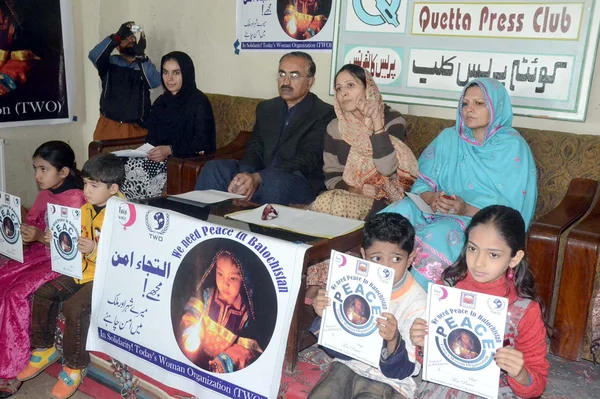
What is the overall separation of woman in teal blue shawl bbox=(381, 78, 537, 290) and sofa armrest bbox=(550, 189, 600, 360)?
32 cm

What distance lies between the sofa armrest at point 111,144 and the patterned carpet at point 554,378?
2.08m

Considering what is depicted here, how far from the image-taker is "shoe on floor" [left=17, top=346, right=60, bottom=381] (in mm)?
A: 2184

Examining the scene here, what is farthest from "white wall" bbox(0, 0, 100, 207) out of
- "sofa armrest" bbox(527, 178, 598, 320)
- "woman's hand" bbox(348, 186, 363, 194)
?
"sofa armrest" bbox(527, 178, 598, 320)

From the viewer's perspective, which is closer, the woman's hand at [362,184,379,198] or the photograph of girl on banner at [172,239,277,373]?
the photograph of girl on banner at [172,239,277,373]

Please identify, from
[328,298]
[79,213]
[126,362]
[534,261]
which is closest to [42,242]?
[79,213]

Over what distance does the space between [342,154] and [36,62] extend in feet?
8.74

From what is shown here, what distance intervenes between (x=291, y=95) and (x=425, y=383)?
1.88 metres

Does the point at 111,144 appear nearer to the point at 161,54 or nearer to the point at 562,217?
the point at 161,54

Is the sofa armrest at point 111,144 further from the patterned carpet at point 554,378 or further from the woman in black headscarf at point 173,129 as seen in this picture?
the patterned carpet at point 554,378

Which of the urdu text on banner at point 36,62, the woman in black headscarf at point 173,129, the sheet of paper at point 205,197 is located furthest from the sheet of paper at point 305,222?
the urdu text on banner at point 36,62

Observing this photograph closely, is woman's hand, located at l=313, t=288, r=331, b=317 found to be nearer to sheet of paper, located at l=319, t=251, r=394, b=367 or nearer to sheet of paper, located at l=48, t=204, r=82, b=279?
sheet of paper, located at l=319, t=251, r=394, b=367

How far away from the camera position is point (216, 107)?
12.5 ft

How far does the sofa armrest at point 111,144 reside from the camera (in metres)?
3.55

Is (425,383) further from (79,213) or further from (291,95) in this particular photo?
(291,95)
